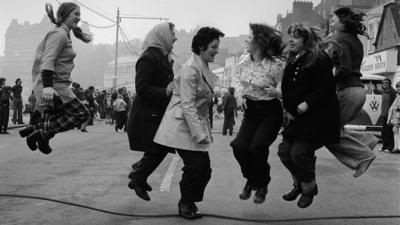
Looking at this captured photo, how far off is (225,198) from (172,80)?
1.66 meters

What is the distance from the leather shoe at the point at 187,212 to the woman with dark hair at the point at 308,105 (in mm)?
994

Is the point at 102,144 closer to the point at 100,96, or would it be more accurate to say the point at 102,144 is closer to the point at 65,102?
the point at 65,102

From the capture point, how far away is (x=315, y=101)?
5.09m

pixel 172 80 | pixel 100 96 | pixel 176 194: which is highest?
pixel 172 80

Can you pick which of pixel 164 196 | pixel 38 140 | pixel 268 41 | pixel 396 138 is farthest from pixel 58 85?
pixel 396 138

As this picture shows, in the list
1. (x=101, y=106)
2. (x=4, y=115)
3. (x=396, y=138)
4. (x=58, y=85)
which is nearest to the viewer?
(x=58, y=85)

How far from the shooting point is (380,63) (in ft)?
111

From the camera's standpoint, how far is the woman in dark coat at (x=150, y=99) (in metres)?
5.59

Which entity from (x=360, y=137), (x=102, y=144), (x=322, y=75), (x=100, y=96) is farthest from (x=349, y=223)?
(x=100, y=96)

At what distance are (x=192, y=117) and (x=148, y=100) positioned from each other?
2.01 ft

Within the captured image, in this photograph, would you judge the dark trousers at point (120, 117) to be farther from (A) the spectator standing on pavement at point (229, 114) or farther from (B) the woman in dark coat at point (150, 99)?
(B) the woman in dark coat at point (150, 99)

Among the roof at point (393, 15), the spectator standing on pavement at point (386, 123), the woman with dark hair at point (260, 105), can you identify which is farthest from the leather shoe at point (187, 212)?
the roof at point (393, 15)

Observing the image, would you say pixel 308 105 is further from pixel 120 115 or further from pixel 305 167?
pixel 120 115

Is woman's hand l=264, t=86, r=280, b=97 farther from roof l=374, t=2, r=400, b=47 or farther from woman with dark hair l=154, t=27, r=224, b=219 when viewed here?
roof l=374, t=2, r=400, b=47
